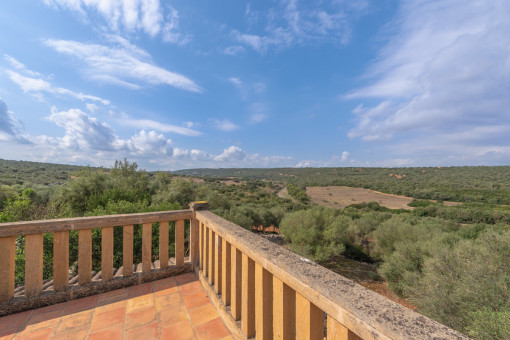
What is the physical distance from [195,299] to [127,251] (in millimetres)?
1017

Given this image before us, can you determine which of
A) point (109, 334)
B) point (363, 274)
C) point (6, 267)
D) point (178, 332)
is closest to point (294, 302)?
point (178, 332)

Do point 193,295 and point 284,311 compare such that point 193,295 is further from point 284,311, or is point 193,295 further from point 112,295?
point 284,311

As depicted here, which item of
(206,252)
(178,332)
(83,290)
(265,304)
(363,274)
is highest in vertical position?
(265,304)

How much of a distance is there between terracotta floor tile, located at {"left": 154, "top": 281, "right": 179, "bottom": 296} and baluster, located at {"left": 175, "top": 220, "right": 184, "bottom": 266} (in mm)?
271

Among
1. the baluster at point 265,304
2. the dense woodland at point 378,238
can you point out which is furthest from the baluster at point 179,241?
the dense woodland at point 378,238

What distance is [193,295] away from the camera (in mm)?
2400

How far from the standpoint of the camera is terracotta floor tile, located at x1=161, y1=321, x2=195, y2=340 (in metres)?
1.80

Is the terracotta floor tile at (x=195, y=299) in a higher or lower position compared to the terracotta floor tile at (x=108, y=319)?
lower

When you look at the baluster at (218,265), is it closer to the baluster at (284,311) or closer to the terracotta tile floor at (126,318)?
the terracotta tile floor at (126,318)

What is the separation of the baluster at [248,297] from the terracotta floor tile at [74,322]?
1561 mm

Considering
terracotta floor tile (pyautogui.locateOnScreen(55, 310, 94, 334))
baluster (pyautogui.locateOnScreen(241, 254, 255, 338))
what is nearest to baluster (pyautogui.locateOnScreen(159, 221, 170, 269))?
terracotta floor tile (pyautogui.locateOnScreen(55, 310, 94, 334))

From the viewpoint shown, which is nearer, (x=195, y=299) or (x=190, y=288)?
(x=195, y=299)

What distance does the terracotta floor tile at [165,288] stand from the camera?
245 cm

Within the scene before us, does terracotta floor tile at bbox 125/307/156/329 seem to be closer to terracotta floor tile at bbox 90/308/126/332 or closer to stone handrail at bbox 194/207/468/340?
terracotta floor tile at bbox 90/308/126/332
